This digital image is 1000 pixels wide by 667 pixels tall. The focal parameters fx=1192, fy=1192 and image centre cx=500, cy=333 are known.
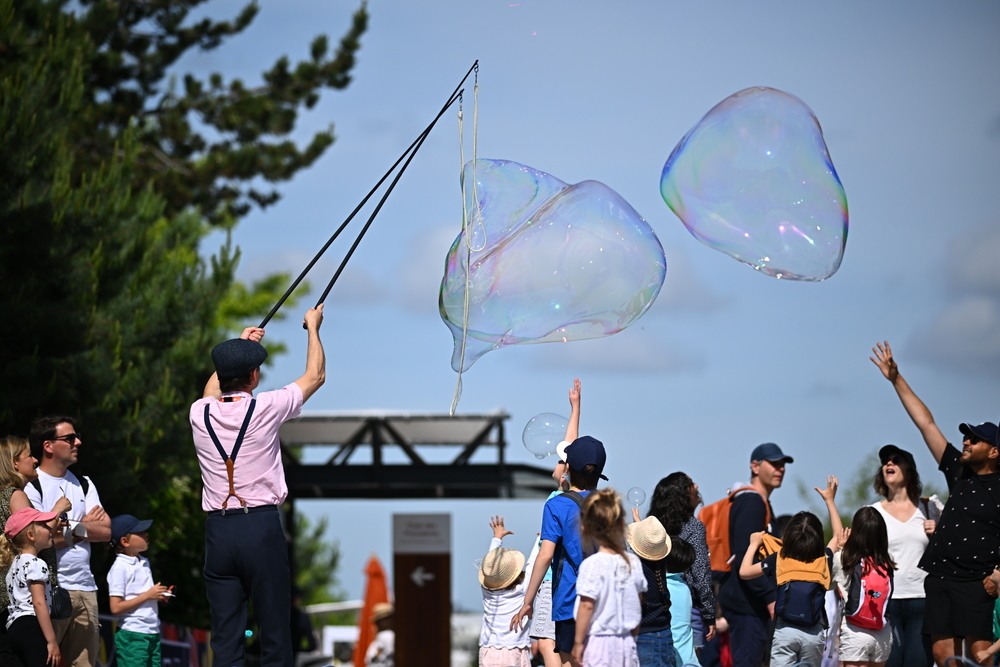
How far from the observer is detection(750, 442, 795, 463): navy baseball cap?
8.27m

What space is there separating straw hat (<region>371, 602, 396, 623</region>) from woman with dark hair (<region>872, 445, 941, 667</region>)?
41.9ft

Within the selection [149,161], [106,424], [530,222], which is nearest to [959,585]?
[530,222]

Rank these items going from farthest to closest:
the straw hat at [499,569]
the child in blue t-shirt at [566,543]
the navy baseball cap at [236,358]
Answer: the straw hat at [499,569] < the child in blue t-shirt at [566,543] < the navy baseball cap at [236,358]

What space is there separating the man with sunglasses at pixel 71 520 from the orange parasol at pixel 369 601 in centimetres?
1263

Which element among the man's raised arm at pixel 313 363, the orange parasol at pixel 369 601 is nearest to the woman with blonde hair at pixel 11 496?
the man's raised arm at pixel 313 363

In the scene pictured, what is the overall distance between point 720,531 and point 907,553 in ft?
4.73

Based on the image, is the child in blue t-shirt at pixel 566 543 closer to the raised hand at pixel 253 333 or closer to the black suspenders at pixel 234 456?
the black suspenders at pixel 234 456

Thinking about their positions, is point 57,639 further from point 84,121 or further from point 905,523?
point 84,121

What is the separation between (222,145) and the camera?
69.6ft

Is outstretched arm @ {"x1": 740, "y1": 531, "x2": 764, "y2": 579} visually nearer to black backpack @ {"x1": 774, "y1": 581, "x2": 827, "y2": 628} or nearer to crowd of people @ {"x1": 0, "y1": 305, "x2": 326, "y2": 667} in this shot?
black backpack @ {"x1": 774, "y1": 581, "x2": 827, "y2": 628}

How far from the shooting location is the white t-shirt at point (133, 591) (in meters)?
8.10

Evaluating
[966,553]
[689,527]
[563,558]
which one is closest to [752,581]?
[689,527]

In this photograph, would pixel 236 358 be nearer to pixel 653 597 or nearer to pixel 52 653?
pixel 52 653

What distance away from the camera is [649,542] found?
6.60m
